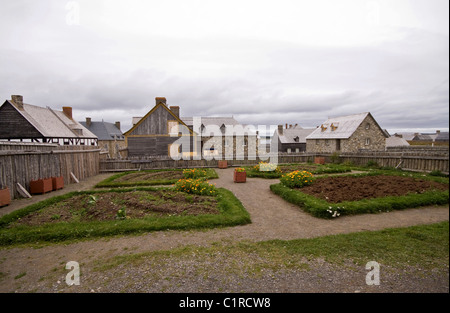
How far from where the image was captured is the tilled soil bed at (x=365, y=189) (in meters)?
9.95

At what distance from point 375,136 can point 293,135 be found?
1986 centimetres

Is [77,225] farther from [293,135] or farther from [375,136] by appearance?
[293,135]

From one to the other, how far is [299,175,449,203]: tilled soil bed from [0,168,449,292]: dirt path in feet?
5.00

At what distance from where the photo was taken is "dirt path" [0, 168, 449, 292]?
5.07 meters

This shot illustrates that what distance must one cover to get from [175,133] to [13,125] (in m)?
16.4

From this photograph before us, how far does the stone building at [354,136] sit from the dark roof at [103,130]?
47.8 m

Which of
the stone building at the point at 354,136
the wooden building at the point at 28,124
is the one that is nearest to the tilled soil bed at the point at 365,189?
the stone building at the point at 354,136

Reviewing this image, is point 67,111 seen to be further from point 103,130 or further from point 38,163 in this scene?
point 38,163

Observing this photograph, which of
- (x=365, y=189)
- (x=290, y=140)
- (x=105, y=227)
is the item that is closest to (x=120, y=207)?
(x=105, y=227)

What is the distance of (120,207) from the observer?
9.15m

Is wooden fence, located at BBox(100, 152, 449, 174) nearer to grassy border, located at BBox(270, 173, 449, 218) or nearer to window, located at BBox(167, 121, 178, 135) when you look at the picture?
window, located at BBox(167, 121, 178, 135)
